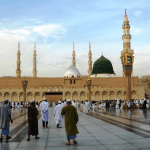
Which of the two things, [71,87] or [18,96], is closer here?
[18,96]

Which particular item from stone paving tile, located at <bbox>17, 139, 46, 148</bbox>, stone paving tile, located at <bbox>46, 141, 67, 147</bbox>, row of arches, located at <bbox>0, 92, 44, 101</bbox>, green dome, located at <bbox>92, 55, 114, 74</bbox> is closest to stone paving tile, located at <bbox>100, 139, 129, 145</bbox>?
stone paving tile, located at <bbox>46, 141, 67, 147</bbox>

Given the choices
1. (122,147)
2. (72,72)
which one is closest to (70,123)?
(122,147)

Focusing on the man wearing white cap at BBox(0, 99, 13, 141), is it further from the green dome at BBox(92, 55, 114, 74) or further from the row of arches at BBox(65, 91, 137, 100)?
the green dome at BBox(92, 55, 114, 74)

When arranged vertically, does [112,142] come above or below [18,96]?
below

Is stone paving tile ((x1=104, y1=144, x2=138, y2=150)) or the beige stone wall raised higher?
the beige stone wall

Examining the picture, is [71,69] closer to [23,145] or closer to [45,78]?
[45,78]

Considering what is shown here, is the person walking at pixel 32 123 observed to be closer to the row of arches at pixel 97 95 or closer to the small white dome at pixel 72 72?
the row of arches at pixel 97 95

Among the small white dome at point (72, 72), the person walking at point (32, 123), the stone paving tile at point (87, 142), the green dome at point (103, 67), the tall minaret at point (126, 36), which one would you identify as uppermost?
the tall minaret at point (126, 36)

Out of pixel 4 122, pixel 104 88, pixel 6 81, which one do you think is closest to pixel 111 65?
pixel 104 88

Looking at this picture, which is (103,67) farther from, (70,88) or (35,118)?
(35,118)

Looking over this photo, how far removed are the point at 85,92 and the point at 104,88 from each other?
4723mm

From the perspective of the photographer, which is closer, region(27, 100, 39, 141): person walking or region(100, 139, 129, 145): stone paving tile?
region(100, 139, 129, 145): stone paving tile

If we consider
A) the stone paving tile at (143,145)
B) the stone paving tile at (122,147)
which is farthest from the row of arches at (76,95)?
the stone paving tile at (122,147)

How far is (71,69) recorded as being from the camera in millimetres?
68875
